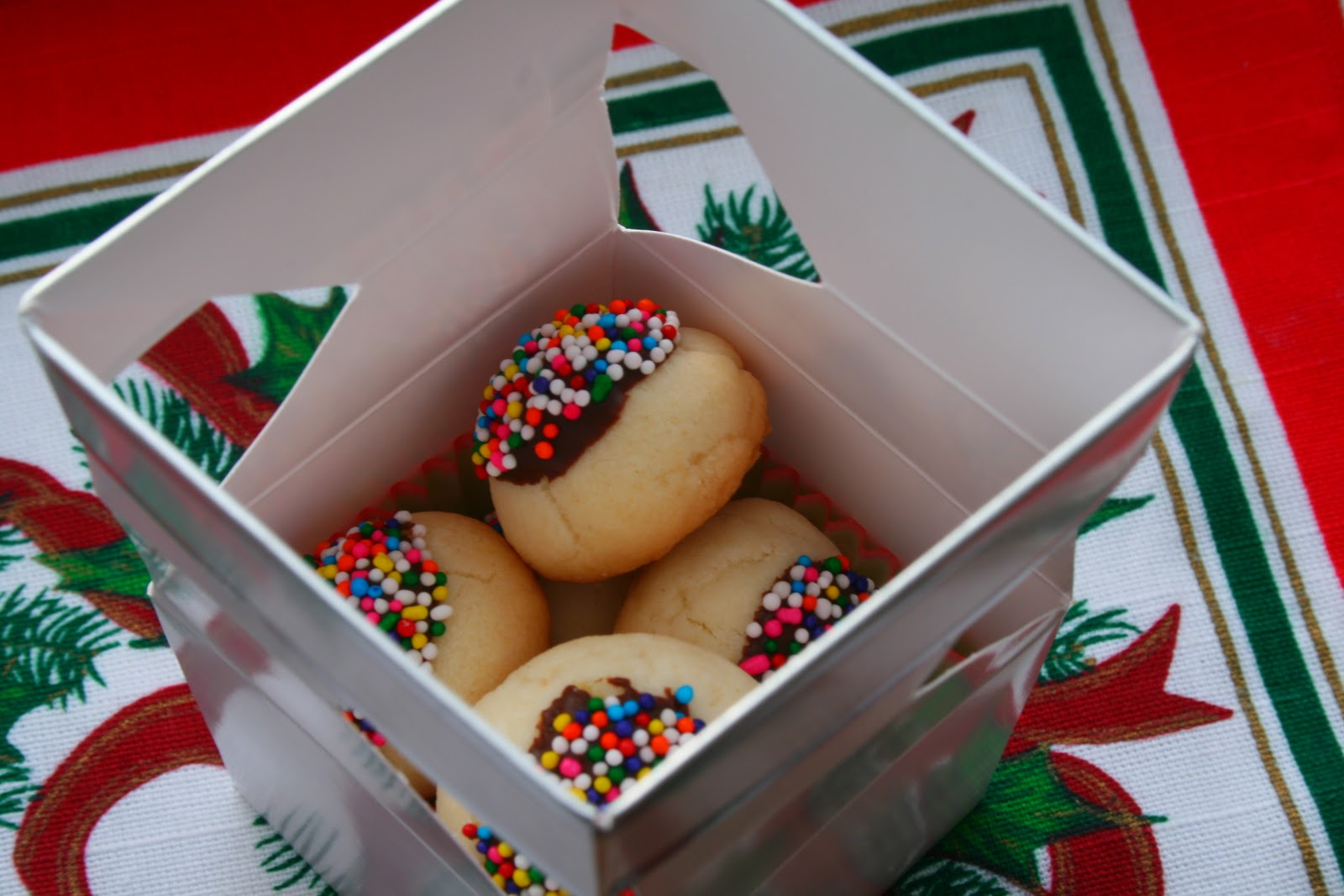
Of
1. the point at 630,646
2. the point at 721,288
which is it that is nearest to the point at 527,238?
the point at 721,288

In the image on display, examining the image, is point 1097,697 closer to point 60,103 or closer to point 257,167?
point 257,167

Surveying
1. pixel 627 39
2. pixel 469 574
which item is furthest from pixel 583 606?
pixel 627 39

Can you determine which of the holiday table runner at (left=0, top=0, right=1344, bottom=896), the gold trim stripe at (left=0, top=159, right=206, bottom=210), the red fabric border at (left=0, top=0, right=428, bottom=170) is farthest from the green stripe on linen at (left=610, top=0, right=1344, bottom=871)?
the gold trim stripe at (left=0, top=159, right=206, bottom=210)

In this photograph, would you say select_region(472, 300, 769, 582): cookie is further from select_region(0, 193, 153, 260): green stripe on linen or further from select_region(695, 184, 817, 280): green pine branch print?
select_region(0, 193, 153, 260): green stripe on linen

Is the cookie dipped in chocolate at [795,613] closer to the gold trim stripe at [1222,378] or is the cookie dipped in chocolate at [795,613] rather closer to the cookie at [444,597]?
the cookie at [444,597]

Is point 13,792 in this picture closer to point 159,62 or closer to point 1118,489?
point 159,62
